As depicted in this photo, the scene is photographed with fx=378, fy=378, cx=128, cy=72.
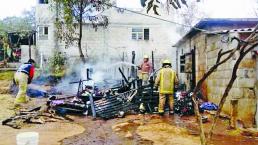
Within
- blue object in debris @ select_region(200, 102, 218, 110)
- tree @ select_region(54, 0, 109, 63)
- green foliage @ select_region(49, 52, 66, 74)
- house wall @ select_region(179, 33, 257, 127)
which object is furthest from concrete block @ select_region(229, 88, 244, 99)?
green foliage @ select_region(49, 52, 66, 74)

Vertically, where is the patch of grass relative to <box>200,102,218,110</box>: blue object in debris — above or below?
above

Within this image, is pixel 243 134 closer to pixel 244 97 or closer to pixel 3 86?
pixel 244 97

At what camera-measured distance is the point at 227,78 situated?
11828 mm

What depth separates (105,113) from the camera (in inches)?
479

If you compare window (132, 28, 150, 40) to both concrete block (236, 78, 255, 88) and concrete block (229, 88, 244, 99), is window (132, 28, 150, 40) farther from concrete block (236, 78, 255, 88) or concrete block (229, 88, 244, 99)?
concrete block (236, 78, 255, 88)

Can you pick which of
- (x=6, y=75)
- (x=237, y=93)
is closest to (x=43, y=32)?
(x=6, y=75)

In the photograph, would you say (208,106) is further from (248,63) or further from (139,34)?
(139,34)

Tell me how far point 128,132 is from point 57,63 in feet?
63.3

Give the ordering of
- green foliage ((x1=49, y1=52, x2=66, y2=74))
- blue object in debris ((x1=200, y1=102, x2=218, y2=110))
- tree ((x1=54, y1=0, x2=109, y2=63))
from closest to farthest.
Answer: blue object in debris ((x1=200, y1=102, x2=218, y2=110)) → tree ((x1=54, y1=0, x2=109, y2=63)) → green foliage ((x1=49, y1=52, x2=66, y2=74))

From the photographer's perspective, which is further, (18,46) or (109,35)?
(18,46)

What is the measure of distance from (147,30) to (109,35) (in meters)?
3.23

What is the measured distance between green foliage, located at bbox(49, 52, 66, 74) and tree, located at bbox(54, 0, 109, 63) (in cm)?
130

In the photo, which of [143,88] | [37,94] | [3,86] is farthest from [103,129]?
[3,86]

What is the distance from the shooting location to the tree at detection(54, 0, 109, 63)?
82.4 feet
